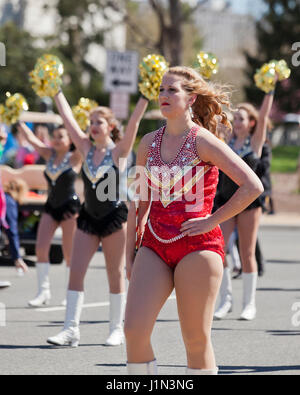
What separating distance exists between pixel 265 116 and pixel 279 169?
1399 inches

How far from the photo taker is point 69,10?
35.2 metres

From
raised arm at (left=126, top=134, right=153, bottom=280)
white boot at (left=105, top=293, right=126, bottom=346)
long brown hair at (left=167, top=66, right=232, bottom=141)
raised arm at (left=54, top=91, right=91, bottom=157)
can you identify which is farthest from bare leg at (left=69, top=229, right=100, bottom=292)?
long brown hair at (left=167, top=66, right=232, bottom=141)

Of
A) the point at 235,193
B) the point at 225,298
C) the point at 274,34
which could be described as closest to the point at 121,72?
the point at 225,298

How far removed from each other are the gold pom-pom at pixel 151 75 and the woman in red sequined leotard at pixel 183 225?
2.24 m

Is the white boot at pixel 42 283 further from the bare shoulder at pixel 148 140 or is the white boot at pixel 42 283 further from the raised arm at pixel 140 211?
the bare shoulder at pixel 148 140

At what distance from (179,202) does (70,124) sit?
9.20 ft

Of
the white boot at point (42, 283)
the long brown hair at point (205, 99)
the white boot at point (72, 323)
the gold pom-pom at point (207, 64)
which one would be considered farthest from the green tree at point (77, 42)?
the long brown hair at point (205, 99)

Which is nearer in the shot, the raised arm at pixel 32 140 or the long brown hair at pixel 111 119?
the long brown hair at pixel 111 119

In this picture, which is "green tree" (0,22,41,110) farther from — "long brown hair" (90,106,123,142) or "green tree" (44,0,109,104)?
"long brown hair" (90,106,123,142)

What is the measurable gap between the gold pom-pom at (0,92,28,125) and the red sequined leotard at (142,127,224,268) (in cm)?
452

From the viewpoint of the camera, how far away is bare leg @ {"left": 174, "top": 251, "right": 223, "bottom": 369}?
4.88 m

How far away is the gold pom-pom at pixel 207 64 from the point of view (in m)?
7.58
